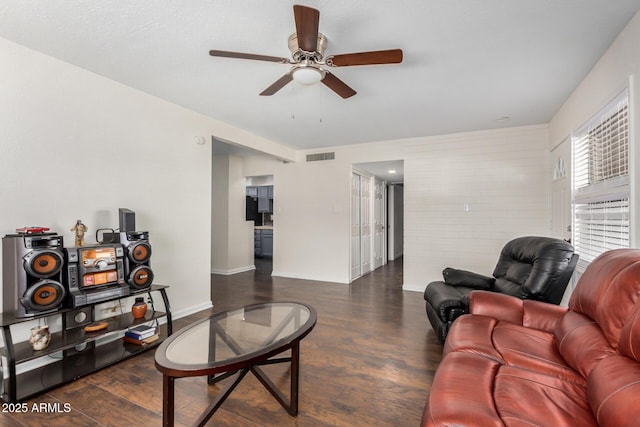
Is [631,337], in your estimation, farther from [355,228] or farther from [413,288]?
[355,228]

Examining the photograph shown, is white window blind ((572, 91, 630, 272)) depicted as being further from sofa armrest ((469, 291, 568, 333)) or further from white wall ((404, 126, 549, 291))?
white wall ((404, 126, 549, 291))

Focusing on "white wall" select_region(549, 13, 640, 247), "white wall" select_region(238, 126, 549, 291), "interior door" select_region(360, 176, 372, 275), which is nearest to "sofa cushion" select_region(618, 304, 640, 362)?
"white wall" select_region(549, 13, 640, 247)

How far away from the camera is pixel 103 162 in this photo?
275 centimetres

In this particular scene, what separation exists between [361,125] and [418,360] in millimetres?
2998

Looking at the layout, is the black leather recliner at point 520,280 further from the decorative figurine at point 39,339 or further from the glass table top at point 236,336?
the decorative figurine at point 39,339

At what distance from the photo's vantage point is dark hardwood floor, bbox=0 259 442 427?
5.65 feet

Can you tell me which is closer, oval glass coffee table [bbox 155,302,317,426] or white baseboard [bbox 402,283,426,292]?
oval glass coffee table [bbox 155,302,317,426]

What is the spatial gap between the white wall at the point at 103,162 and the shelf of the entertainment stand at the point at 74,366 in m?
0.80

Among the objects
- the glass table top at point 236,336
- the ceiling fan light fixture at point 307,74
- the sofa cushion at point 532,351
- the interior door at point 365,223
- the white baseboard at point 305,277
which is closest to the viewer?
the sofa cushion at point 532,351

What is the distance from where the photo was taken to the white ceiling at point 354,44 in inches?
71.8

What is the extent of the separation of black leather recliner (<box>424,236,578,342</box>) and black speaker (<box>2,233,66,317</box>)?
9.61 ft

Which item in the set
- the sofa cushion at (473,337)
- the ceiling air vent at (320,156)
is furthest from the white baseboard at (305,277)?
the sofa cushion at (473,337)

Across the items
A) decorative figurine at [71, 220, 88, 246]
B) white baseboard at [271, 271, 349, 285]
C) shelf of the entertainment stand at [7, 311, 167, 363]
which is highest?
decorative figurine at [71, 220, 88, 246]

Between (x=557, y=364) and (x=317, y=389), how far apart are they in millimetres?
1388
